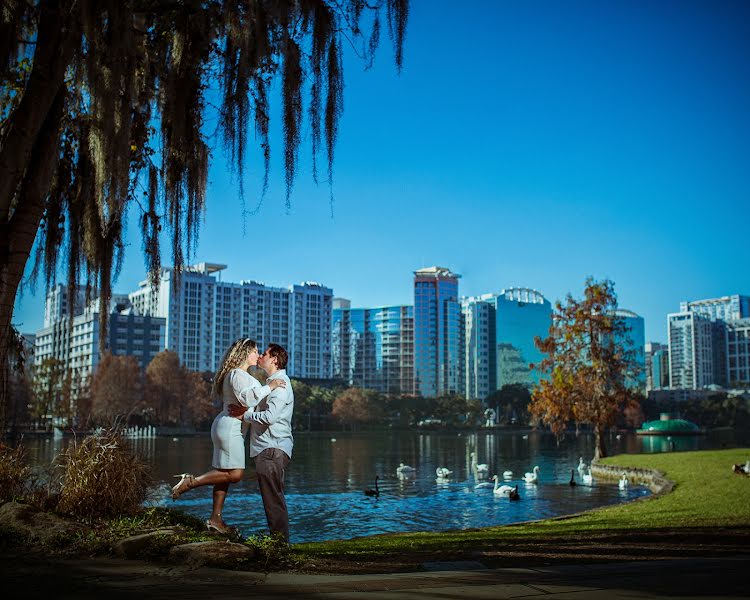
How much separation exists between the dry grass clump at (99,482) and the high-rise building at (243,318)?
474 ft

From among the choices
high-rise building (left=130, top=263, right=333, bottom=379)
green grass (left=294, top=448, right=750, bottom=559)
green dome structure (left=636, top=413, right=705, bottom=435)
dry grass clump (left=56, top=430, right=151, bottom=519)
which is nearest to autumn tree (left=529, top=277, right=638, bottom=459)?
green grass (left=294, top=448, right=750, bottom=559)

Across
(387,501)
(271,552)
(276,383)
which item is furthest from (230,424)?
(387,501)

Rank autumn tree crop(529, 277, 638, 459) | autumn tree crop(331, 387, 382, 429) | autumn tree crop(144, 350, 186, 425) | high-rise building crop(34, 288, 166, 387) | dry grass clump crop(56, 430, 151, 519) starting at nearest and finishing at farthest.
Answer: dry grass clump crop(56, 430, 151, 519) → autumn tree crop(529, 277, 638, 459) → autumn tree crop(144, 350, 186, 425) → autumn tree crop(331, 387, 382, 429) → high-rise building crop(34, 288, 166, 387)

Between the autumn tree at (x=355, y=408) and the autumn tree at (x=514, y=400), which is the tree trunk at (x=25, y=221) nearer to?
the autumn tree at (x=355, y=408)

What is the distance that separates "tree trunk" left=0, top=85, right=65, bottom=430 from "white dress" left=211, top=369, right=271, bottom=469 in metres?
2.20

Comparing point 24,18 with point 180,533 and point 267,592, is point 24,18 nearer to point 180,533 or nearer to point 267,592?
point 180,533

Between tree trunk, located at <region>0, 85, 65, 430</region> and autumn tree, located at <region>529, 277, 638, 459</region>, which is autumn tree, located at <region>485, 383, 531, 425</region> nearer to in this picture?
autumn tree, located at <region>529, 277, 638, 459</region>

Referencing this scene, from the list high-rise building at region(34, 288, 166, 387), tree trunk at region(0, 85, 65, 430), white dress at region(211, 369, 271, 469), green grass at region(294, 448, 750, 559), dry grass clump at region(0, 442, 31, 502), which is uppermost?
high-rise building at region(34, 288, 166, 387)

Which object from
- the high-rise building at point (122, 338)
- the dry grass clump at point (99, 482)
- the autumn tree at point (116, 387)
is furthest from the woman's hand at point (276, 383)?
the high-rise building at point (122, 338)

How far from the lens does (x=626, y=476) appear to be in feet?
88.9

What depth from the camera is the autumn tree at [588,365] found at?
111 feet

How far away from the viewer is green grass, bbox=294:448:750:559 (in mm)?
8531

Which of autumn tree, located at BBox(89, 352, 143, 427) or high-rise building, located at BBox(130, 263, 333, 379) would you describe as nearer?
autumn tree, located at BBox(89, 352, 143, 427)

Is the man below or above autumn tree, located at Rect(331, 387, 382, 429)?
above
